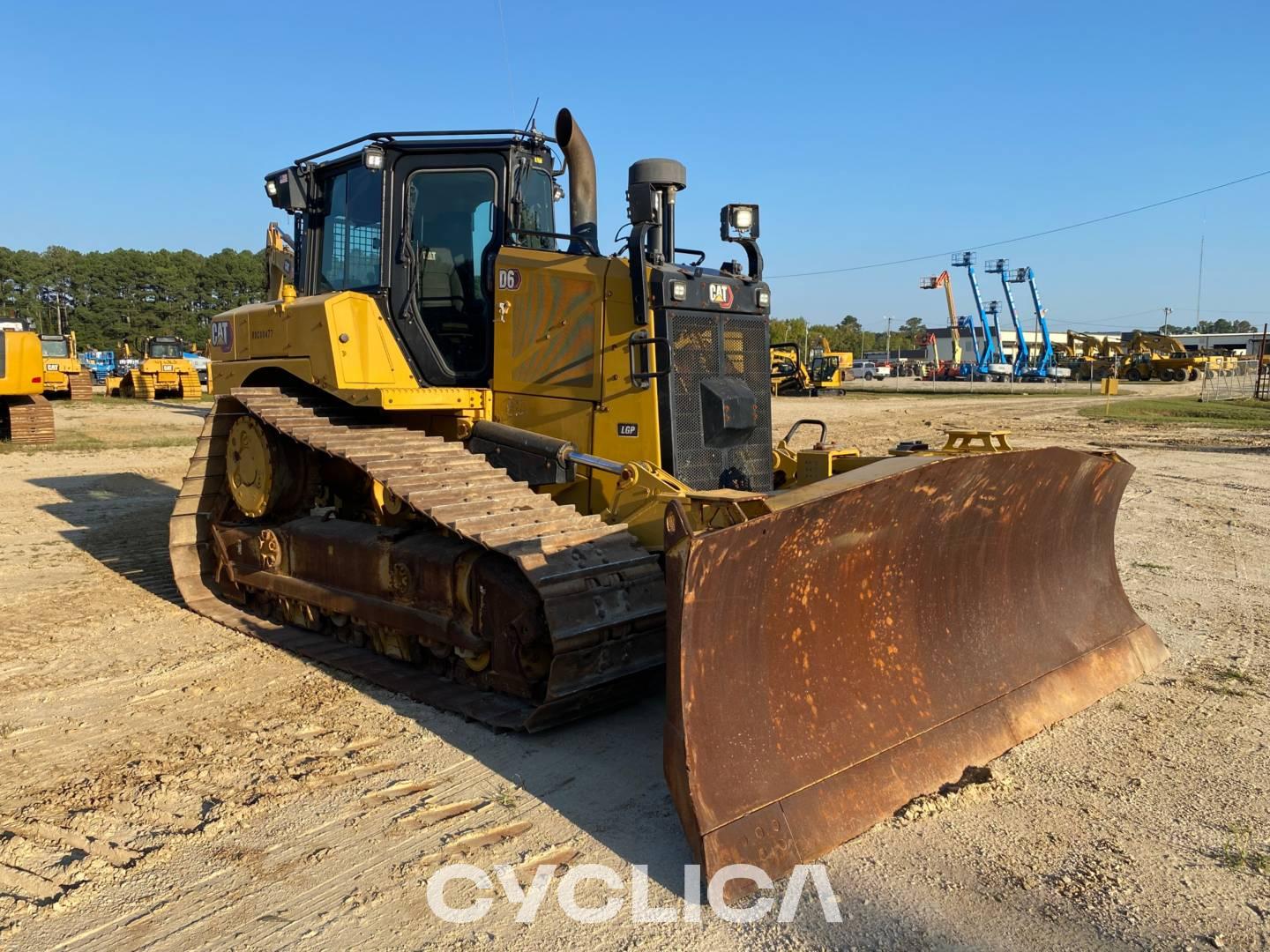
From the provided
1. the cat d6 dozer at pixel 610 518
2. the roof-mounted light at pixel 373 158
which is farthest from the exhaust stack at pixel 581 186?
the roof-mounted light at pixel 373 158

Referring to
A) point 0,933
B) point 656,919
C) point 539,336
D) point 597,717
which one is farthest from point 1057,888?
point 539,336

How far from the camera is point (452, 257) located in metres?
5.97

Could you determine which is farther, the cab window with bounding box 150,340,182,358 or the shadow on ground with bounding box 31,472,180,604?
the cab window with bounding box 150,340,182,358

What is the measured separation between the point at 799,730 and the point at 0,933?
8.74 ft

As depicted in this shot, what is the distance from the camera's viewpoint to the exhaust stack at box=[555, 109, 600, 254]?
625cm

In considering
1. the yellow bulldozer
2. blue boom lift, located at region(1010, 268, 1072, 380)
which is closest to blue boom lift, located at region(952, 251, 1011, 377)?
blue boom lift, located at region(1010, 268, 1072, 380)

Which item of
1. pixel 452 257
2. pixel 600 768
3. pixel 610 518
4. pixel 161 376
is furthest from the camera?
pixel 161 376

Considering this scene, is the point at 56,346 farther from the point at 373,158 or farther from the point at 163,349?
the point at 373,158

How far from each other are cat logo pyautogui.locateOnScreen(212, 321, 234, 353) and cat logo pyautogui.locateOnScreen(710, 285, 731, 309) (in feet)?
12.8

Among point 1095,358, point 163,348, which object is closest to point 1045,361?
point 1095,358

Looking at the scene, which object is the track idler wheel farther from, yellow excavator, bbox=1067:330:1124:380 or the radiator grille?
yellow excavator, bbox=1067:330:1124:380

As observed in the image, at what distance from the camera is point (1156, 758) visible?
3.97 meters

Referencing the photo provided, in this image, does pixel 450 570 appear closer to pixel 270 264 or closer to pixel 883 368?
pixel 270 264

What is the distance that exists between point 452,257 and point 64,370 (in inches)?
1089
